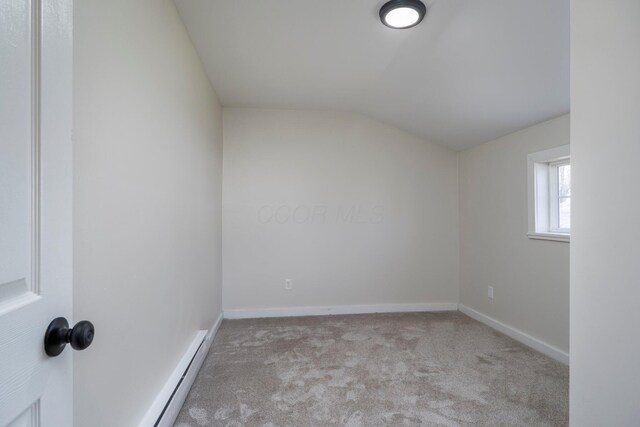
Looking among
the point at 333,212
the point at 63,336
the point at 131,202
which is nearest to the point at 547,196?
the point at 333,212

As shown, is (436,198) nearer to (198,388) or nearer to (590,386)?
(590,386)

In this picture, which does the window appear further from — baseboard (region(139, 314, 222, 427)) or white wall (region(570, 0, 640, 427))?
baseboard (region(139, 314, 222, 427))

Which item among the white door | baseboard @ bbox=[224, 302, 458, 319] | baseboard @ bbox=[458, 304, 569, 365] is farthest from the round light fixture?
baseboard @ bbox=[224, 302, 458, 319]

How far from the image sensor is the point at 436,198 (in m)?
3.53

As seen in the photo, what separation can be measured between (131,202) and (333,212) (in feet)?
7.88

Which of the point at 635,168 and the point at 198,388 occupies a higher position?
the point at 635,168

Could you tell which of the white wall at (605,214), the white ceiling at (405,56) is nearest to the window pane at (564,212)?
the white ceiling at (405,56)

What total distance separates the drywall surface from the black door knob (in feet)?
9.61

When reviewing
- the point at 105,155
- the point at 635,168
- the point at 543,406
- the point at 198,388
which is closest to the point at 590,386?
the point at 635,168

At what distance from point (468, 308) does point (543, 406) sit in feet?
5.48

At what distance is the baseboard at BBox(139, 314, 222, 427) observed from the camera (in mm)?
1348

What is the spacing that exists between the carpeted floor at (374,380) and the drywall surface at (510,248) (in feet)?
1.02

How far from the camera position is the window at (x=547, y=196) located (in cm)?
247

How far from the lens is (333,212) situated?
3402mm
